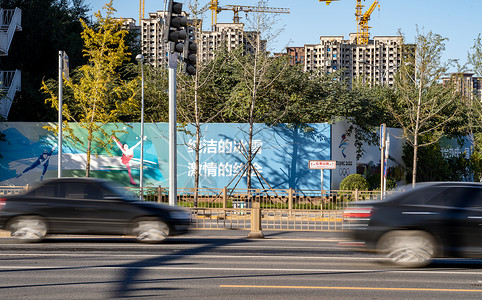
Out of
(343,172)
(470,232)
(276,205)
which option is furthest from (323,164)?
(470,232)

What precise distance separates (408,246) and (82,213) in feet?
25.1

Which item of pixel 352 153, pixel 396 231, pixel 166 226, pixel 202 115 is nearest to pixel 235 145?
pixel 202 115

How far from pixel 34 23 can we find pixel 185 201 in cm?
2718

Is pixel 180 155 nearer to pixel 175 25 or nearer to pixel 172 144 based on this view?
pixel 172 144

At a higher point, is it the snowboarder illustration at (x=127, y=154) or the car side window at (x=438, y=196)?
the snowboarder illustration at (x=127, y=154)

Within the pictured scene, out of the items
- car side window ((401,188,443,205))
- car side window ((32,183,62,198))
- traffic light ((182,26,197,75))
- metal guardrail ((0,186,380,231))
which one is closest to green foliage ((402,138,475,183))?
metal guardrail ((0,186,380,231))

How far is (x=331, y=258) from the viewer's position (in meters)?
11.6

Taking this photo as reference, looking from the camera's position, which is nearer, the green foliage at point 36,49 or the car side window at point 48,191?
the car side window at point 48,191

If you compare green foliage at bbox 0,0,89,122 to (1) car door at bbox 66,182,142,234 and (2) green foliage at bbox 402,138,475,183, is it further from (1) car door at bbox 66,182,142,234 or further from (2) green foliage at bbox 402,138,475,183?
(1) car door at bbox 66,182,142,234

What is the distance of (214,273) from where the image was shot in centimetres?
941

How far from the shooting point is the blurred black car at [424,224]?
10.1 m

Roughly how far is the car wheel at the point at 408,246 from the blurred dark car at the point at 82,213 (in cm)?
546

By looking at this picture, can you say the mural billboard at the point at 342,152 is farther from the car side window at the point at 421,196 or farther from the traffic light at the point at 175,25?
the car side window at the point at 421,196

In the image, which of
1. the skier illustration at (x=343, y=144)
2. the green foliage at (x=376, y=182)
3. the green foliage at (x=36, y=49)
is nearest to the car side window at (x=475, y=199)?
the skier illustration at (x=343, y=144)
